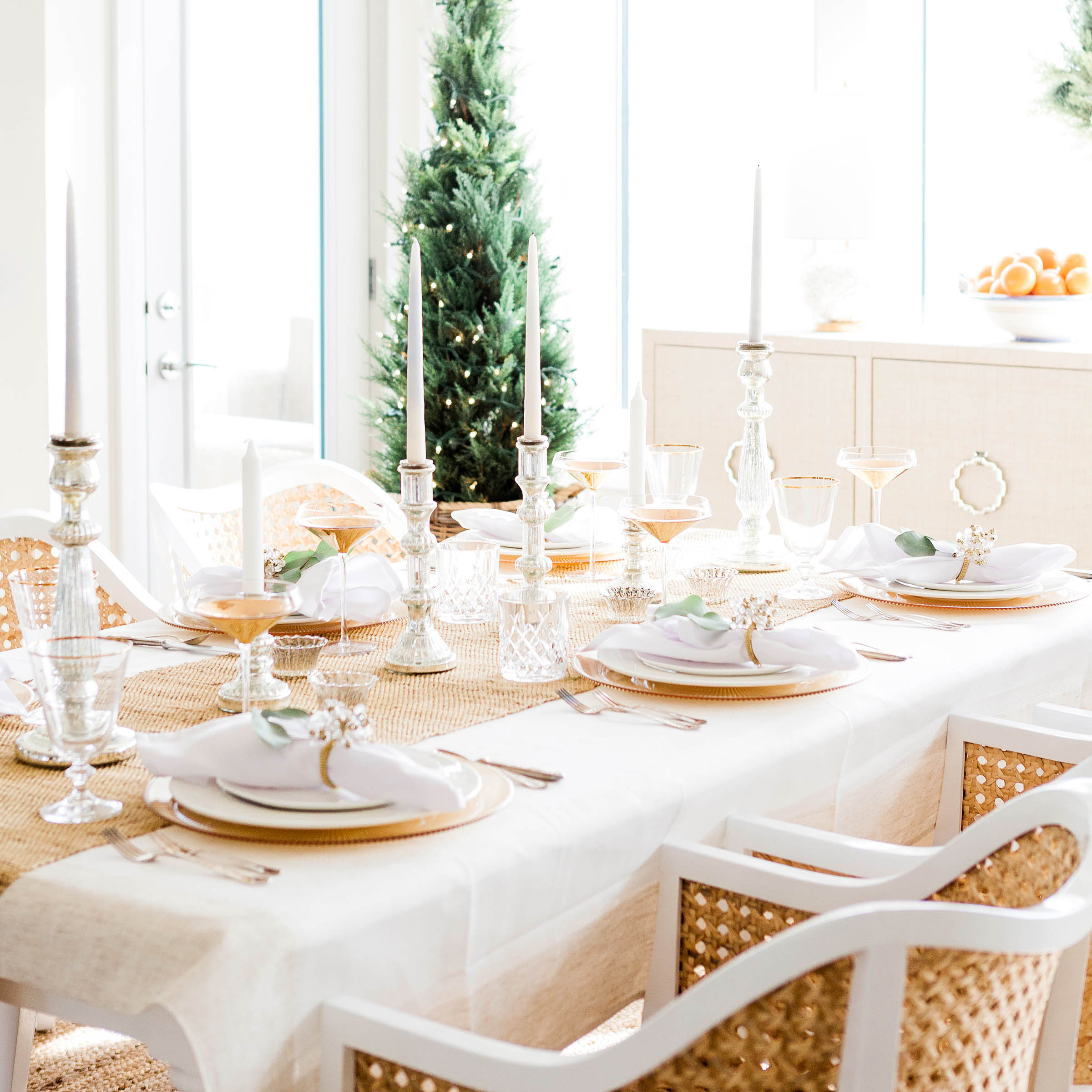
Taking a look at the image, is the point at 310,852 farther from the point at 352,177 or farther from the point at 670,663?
the point at 352,177

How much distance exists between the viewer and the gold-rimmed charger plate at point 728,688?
1.55 meters

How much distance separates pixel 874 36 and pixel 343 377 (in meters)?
1.88

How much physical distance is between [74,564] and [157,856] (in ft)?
1.36

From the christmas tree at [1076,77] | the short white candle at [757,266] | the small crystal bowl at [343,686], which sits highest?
the christmas tree at [1076,77]

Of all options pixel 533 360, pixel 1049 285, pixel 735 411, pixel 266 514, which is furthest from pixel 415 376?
pixel 735 411

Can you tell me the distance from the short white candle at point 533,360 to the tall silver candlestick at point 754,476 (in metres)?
0.61

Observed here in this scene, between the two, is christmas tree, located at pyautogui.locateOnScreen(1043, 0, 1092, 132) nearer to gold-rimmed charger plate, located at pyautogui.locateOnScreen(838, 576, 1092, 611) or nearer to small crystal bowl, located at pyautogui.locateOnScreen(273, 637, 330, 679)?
gold-rimmed charger plate, located at pyautogui.locateOnScreen(838, 576, 1092, 611)

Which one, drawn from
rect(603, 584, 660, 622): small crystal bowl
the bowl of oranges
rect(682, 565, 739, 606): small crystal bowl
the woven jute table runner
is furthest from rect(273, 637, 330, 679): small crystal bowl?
the bowl of oranges

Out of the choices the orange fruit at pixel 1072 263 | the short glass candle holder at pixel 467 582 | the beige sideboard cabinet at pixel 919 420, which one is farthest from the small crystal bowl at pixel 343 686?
the orange fruit at pixel 1072 263

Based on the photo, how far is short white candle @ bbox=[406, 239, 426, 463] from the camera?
1562 mm

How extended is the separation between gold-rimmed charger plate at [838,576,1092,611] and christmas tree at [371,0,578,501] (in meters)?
2.19

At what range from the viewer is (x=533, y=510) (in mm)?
1717

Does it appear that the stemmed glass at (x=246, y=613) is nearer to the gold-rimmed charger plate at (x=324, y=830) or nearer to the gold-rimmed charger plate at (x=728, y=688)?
the gold-rimmed charger plate at (x=324, y=830)

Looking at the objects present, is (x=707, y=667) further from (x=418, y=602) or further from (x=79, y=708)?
(x=79, y=708)
